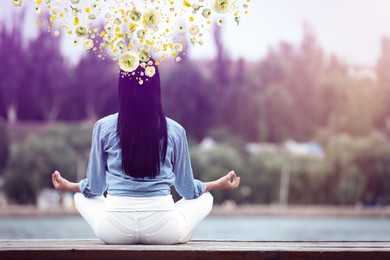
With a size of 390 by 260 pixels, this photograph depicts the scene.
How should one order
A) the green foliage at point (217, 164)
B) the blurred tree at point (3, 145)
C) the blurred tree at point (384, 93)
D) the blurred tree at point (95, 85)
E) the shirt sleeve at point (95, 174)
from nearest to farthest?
the shirt sleeve at point (95, 174) → the green foliage at point (217, 164) → the blurred tree at point (3, 145) → the blurred tree at point (95, 85) → the blurred tree at point (384, 93)

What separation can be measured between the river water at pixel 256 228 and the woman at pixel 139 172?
26703 millimetres

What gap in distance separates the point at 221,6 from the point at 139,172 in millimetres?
536

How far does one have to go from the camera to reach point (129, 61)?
91.0 inches

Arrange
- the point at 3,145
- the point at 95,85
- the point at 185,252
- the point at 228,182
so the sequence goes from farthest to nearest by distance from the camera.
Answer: the point at 95,85 < the point at 3,145 < the point at 228,182 < the point at 185,252

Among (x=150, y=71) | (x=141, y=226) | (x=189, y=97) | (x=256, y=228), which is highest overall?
(x=150, y=71)

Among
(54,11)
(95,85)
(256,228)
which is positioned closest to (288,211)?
(256,228)

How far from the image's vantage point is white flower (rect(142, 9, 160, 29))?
239 centimetres

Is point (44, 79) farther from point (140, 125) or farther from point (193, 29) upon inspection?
point (140, 125)

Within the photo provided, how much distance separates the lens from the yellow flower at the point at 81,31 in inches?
94.8

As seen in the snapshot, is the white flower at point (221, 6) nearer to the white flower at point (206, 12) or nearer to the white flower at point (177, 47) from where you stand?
the white flower at point (206, 12)

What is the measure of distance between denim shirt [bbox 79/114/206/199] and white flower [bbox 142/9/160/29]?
27 cm

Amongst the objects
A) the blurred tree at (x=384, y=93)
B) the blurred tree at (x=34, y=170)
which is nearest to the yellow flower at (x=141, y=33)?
the blurred tree at (x=34, y=170)

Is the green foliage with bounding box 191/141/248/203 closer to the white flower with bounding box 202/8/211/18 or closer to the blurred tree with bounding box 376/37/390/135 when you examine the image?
the blurred tree with bounding box 376/37/390/135

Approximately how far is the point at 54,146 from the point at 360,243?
37.8 metres
